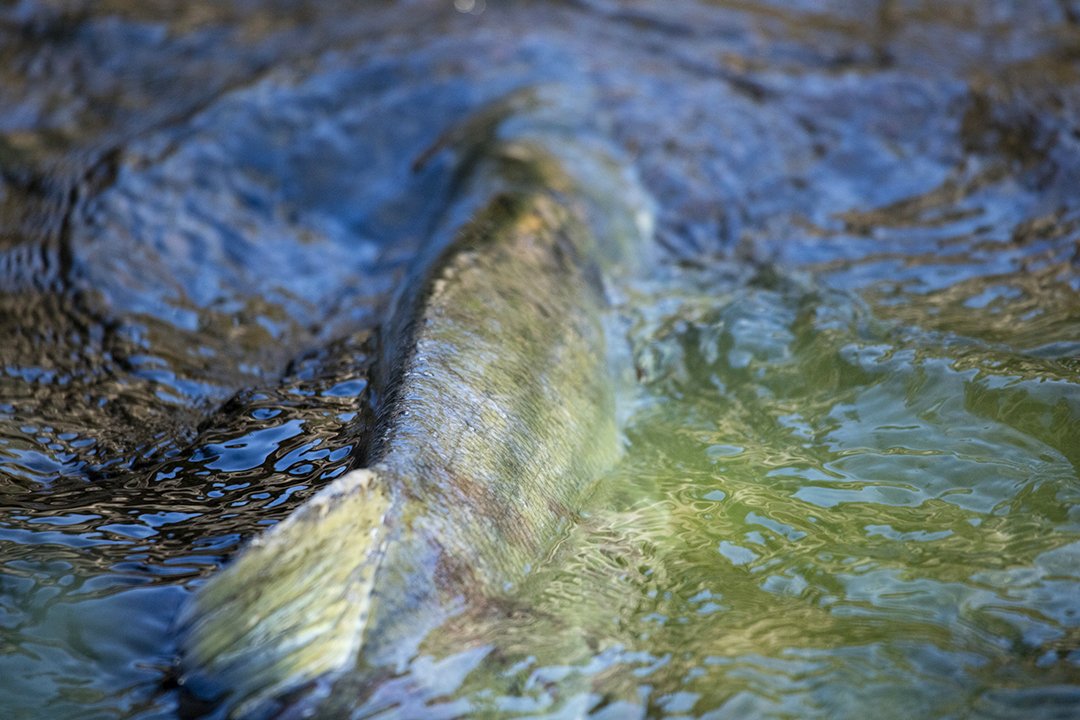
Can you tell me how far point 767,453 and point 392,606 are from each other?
3.91 ft

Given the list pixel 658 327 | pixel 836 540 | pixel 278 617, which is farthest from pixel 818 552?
pixel 658 327

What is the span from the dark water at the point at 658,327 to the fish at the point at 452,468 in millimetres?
109

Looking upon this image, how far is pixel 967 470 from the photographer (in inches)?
92.7

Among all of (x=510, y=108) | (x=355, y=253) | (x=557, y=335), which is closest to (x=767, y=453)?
(x=557, y=335)

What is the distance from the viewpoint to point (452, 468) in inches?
79.2

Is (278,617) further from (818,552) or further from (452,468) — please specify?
(818,552)

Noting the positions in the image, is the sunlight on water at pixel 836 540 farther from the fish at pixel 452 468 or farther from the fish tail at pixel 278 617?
the fish tail at pixel 278 617

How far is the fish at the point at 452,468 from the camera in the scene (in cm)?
160

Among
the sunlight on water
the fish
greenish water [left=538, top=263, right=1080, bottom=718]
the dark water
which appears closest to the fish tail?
the fish

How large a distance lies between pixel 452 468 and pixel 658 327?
148 centimetres

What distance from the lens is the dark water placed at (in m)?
1.89

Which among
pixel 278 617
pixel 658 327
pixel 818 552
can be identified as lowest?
pixel 818 552

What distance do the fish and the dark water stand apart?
0.11 meters

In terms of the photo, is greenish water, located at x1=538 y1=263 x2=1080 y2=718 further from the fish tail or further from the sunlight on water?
the fish tail
